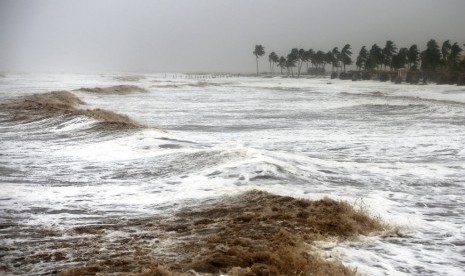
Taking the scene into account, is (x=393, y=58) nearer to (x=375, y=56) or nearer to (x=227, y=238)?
(x=375, y=56)

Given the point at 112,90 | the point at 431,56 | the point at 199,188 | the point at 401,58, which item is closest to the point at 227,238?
the point at 199,188

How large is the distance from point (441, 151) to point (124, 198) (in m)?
11.2

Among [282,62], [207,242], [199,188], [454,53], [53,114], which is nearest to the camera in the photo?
[207,242]

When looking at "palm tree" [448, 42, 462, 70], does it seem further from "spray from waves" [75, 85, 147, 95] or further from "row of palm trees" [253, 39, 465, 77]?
"spray from waves" [75, 85, 147, 95]

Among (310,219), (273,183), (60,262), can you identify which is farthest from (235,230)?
(273,183)

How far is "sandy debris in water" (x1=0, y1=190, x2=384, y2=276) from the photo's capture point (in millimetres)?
5859

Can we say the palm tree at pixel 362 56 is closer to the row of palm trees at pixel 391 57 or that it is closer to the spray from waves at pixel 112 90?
the row of palm trees at pixel 391 57

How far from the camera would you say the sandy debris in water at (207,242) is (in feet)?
19.2

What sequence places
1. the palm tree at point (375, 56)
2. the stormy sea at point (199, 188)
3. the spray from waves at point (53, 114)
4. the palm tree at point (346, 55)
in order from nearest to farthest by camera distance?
the stormy sea at point (199, 188) < the spray from waves at point (53, 114) < the palm tree at point (375, 56) < the palm tree at point (346, 55)

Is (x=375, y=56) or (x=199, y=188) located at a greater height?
(x=375, y=56)

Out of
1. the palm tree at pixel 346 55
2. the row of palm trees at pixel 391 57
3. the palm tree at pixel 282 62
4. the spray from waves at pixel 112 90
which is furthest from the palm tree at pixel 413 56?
the palm tree at pixel 282 62

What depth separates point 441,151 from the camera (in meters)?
15.9

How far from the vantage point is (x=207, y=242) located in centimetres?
687

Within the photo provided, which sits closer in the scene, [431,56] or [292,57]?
[431,56]
